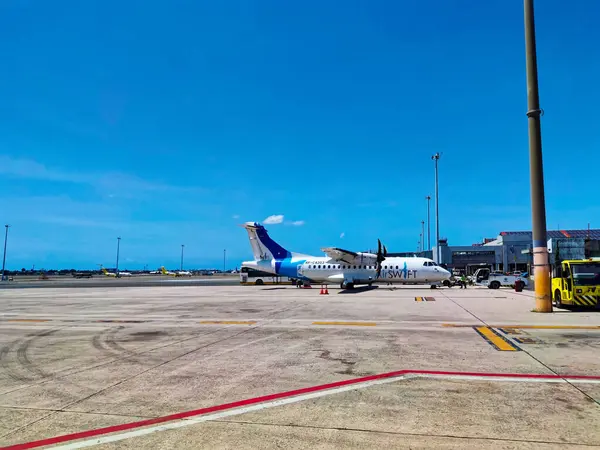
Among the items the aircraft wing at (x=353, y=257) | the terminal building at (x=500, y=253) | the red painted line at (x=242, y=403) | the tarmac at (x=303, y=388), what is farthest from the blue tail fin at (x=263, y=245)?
the terminal building at (x=500, y=253)

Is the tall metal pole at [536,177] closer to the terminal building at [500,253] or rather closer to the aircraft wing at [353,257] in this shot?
the aircraft wing at [353,257]

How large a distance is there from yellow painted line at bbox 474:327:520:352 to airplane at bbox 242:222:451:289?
75.6 feet

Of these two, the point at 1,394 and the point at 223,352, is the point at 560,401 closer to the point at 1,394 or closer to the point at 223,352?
the point at 223,352

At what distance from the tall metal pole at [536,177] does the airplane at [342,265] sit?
1820 centimetres

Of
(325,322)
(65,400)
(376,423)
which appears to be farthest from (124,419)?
(325,322)

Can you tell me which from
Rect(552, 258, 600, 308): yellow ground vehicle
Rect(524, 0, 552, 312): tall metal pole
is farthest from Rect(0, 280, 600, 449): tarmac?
Rect(552, 258, 600, 308): yellow ground vehicle

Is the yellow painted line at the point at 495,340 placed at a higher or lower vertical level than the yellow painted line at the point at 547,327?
lower

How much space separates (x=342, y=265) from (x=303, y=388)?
3273 centimetres

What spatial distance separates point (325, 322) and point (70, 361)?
808cm

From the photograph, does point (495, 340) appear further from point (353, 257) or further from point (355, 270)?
point (355, 270)

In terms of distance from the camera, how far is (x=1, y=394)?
6008 millimetres

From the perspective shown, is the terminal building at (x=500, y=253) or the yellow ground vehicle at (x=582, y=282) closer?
the yellow ground vehicle at (x=582, y=282)

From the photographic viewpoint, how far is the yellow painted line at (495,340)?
30.1ft

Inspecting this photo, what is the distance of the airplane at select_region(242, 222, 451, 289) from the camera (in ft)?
119
